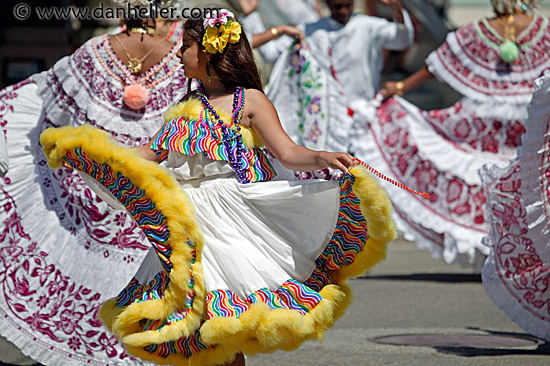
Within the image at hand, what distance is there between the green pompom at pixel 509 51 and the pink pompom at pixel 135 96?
10.4 ft

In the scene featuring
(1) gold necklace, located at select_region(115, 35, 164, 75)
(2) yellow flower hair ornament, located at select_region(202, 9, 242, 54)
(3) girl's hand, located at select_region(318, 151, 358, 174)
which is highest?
(2) yellow flower hair ornament, located at select_region(202, 9, 242, 54)

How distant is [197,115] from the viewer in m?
3.58

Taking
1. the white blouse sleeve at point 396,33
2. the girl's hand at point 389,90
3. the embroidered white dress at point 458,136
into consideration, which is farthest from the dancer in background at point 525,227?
the white blouse sleeve at point 396,33

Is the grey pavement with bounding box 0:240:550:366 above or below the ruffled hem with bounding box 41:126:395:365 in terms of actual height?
below

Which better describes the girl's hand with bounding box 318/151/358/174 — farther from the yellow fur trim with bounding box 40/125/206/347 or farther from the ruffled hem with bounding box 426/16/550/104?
the ruffled hem with bounding box 426/16/550/104

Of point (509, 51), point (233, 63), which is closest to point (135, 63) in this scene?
point (233, 63)

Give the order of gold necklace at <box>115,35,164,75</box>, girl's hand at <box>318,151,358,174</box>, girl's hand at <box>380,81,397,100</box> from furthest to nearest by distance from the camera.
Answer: girl's hand at <box>380,81,397,100</box>, gold necklace at <box>115,35,164,75</box>, girl's hand at <box>318,151,358,174</box>

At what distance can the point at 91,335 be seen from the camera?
4523 mm

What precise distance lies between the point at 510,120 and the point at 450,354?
105 inches

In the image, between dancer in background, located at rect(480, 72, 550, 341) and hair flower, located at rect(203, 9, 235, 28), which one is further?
dancer in background, located at rect(480, 72, 550, 341)

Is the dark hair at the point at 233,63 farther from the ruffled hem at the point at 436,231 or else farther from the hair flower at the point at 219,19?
the ruffled hem at the point at 436,231

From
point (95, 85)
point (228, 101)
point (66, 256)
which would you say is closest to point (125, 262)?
point (66, 256)

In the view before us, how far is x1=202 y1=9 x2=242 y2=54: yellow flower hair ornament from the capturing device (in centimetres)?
359

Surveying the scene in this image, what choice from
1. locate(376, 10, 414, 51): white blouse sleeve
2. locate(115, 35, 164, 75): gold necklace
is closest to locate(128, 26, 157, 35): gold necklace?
locate(115, 35, 164, 75): gold necklace
